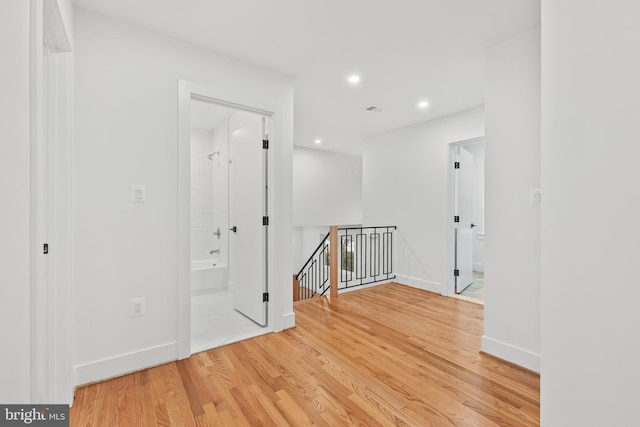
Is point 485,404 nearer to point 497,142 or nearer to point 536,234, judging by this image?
point 536,234

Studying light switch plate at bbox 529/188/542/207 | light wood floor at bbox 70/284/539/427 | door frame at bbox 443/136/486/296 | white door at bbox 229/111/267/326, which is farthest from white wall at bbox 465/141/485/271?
white door at bbox 229/111/267/326

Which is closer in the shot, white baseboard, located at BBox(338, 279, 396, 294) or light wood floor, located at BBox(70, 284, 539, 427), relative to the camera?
light wood floor, located at BBox(70, 284, 539, 427)

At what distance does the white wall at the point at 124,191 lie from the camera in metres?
1.88

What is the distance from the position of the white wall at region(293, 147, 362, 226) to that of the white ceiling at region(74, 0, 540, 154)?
3098 millimetres

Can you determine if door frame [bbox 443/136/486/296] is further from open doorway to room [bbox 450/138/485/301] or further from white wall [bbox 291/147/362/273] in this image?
white wall [bbox 291/147/362/273]

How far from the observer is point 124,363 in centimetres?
198

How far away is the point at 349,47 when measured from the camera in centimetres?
235

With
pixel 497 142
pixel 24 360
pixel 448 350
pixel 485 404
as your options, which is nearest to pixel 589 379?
pixel 485 404

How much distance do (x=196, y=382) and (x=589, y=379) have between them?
202 cm

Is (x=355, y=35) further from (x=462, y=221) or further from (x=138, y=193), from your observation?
(x=462, y=221)

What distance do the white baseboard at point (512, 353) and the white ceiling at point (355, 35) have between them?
239 centimetres

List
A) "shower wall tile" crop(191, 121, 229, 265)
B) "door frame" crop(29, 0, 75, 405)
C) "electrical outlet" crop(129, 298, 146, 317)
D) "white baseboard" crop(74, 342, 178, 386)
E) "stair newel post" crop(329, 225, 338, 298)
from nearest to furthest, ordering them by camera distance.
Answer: "door frame" crop(29, 0, 75, 405)
"white baseboard" crop(74, 342, 178, 386)
"electrical outlet" crop(129, 298, 146, 317)
"stair newel post" crop(329, 225, 338, 298)
"shower wall tile" crop(191, 121, 229, 265)

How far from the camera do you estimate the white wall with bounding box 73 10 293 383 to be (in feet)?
6.18

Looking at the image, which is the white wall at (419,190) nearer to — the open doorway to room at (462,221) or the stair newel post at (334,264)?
the open doorway to room at (462,221)
